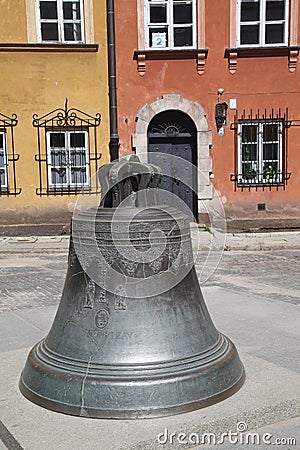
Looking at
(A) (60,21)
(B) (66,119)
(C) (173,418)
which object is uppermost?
(A) (60,21)

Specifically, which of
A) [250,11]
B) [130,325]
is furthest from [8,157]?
[130,325]

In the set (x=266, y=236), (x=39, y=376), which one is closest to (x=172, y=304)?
(x=39, y=376)

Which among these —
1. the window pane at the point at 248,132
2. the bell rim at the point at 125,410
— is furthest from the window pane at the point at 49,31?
the bell rim at the point at 125,410

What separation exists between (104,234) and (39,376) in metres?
1.01

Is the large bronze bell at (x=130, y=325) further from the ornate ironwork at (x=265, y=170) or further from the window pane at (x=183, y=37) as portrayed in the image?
the window pane at (x=183, y=37)

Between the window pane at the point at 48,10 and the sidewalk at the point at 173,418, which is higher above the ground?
the window pane at the point at 48,10

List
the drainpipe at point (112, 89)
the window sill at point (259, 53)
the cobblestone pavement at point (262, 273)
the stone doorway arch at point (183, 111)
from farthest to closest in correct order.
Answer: the stone doorway arch at point (183, 111), the window sill at point (259, 53), the drainpipe at point (112, 89), the cobblestone pavement at point (262, 273)

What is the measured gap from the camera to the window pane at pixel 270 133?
48.1ft

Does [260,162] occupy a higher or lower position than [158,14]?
lower

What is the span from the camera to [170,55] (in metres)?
14.2

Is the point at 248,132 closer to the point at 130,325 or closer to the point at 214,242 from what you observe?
the point at 214,242

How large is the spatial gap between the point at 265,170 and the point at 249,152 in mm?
663

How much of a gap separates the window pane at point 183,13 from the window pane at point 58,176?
Result: 197 inches

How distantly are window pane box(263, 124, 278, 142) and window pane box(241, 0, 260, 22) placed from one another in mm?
2852
